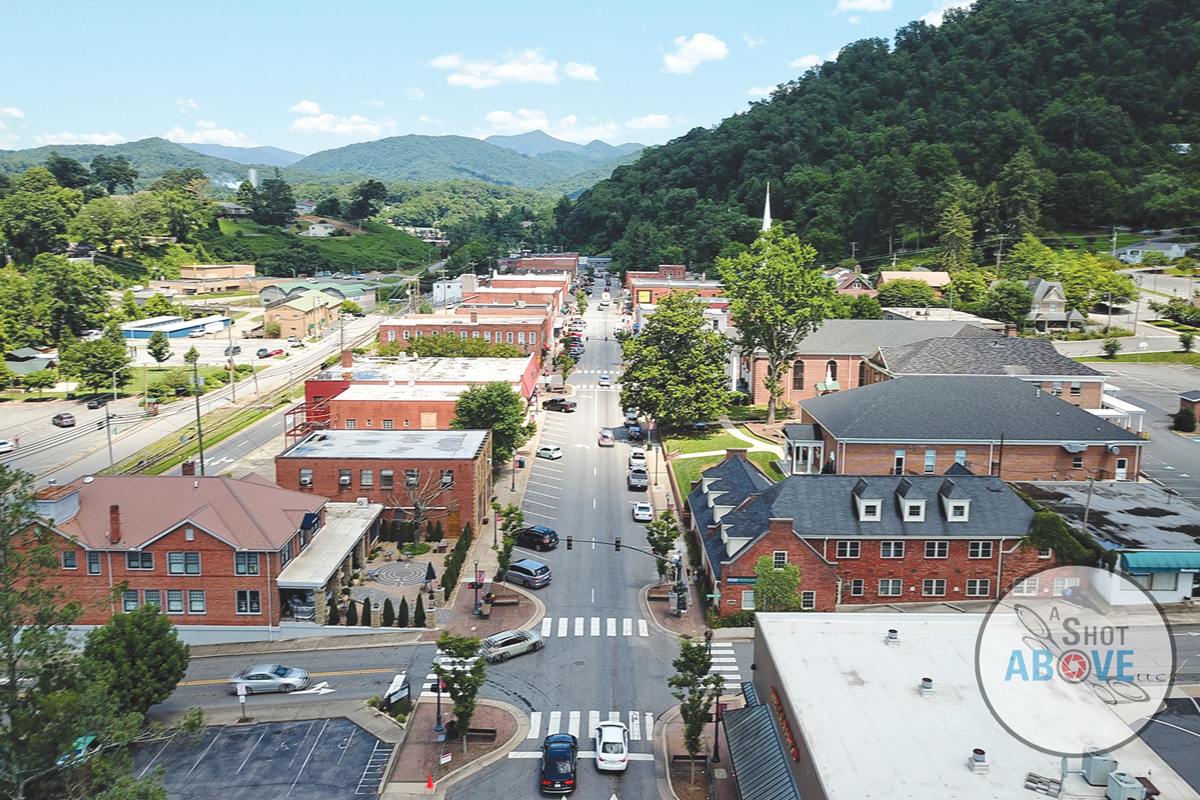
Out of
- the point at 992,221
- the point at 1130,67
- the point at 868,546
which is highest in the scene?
the point at 1130,67

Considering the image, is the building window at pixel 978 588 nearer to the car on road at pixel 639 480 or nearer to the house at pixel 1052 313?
the car on road at pixel 639 480

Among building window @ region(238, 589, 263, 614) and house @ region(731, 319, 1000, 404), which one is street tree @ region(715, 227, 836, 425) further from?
building window @ region(238, 589, 263, 614)

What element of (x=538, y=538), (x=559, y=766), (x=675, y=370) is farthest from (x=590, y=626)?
(x=675, y=370)

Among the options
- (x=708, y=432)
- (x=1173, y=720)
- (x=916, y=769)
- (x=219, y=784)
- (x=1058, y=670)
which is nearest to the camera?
(x=916, y=769)

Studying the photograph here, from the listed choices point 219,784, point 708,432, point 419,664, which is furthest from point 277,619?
point 708,432

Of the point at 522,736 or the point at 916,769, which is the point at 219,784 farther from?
the point at 916,769

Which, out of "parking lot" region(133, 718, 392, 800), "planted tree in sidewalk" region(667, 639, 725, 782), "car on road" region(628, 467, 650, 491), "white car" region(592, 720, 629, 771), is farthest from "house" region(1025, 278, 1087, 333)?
"parking lot" region(133, 718, 392, 800)
